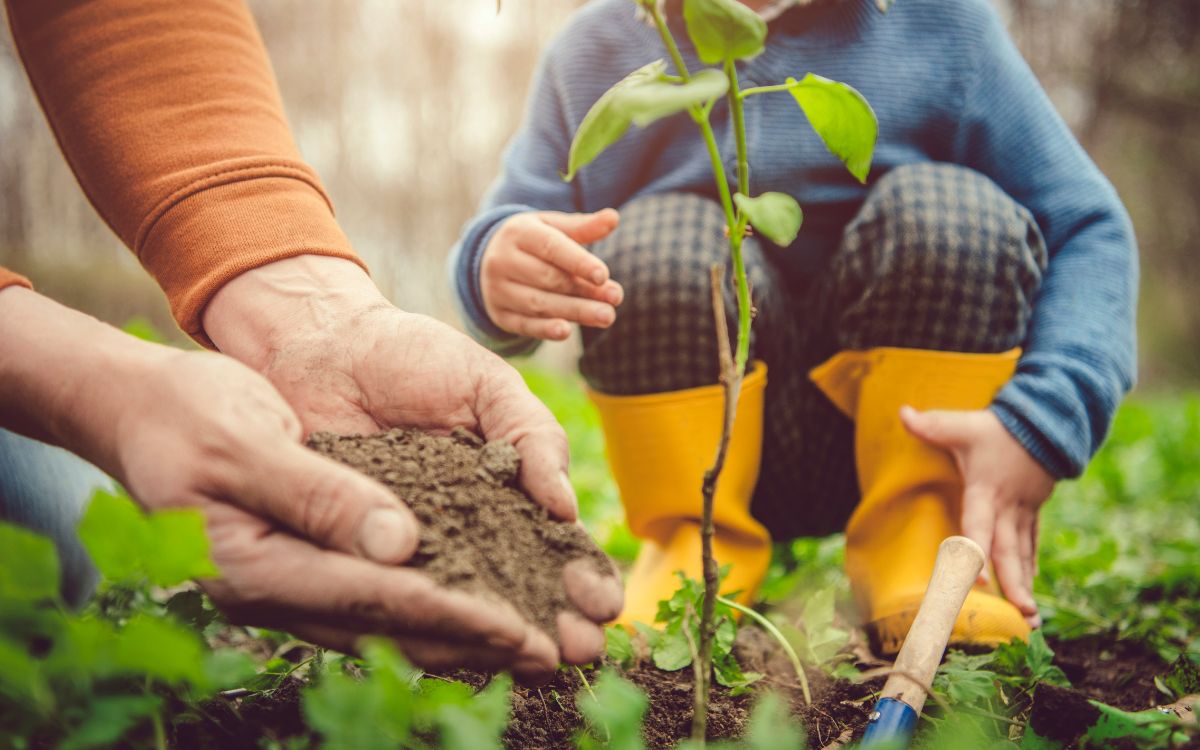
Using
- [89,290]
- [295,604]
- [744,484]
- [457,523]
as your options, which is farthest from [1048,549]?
[89,290]

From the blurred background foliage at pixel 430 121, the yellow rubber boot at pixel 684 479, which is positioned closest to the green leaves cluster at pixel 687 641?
the yellow rubber boot at pixel 684 479

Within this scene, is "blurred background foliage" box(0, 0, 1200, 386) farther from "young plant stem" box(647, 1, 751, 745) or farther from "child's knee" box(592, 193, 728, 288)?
"young plant stem" box(647, 1, 751, 745)

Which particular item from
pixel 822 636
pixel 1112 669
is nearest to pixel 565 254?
pixel 822 636

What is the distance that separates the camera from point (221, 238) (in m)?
1.11

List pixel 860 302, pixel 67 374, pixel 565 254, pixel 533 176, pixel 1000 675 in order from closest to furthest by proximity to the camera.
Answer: pixel 67 374, pixel 1000 675, pixel 565 254, pixel 860 302, pixel 533 176

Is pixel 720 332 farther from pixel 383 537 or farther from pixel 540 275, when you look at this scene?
pixel 540 275

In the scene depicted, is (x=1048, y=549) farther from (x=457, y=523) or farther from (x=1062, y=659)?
(x=457, y=523)

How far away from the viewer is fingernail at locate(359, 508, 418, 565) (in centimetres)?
71

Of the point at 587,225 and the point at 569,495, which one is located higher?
the point at 587,225

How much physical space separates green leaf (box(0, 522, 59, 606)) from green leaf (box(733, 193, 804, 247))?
0.61 m

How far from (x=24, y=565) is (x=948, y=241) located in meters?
1.44

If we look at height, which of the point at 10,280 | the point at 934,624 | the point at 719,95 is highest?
the point at 719,95

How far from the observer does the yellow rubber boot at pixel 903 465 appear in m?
1.42

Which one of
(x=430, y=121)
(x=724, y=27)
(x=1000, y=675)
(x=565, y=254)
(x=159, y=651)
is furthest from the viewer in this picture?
(x=430, y=121)
